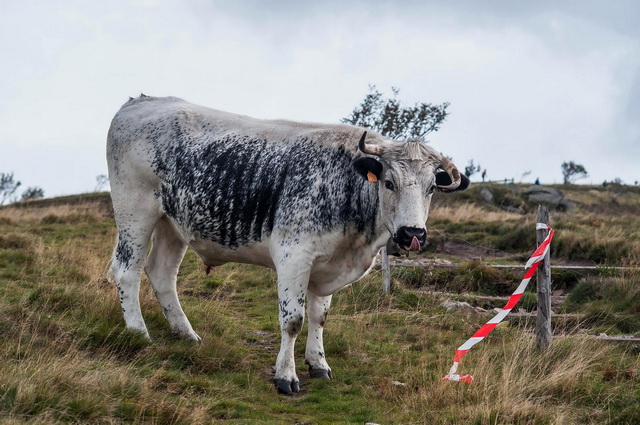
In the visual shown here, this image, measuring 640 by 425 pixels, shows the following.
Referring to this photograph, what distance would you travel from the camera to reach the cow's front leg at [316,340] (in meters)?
7.27

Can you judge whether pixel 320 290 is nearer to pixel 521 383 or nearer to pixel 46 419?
pixel 521 383

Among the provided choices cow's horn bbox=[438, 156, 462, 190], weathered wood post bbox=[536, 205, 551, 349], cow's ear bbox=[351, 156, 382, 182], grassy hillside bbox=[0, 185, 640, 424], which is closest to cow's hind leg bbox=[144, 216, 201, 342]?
grassy hillside bbox=[0, 185, 640, 424]

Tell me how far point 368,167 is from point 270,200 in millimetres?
1151

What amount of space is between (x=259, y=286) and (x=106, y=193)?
26.8 m

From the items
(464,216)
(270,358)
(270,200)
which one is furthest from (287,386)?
(464,216)

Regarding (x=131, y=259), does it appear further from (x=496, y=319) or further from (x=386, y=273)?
(x=386, y=273)

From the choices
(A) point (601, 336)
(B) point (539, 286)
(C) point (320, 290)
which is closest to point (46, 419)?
(C) point (320, 290)

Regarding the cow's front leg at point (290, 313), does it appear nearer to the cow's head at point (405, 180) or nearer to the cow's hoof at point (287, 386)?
the cow's hoof at point (287, 386)

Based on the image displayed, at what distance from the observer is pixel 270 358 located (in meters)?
7.81

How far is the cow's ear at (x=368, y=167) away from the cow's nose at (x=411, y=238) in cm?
61

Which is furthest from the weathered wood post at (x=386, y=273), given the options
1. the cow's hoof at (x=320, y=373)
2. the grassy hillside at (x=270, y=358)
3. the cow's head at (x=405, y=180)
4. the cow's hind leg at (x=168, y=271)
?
the cow's head at (x=405, y=180)

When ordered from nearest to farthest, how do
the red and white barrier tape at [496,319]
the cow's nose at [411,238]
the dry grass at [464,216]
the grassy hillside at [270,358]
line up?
the grassy hillside at [270,358] → the cow's nose at [411,238] → the red and white barrier tape at [496,319] → the dry grass at [464,216]

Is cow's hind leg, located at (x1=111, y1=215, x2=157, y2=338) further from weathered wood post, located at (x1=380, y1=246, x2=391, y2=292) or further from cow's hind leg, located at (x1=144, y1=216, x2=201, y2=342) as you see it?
weathered wood post, located at (x1=380, y1=246, x2=391, y2=292)

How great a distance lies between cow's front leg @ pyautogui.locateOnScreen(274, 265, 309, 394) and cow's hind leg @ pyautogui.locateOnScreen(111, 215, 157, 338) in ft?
6.00
